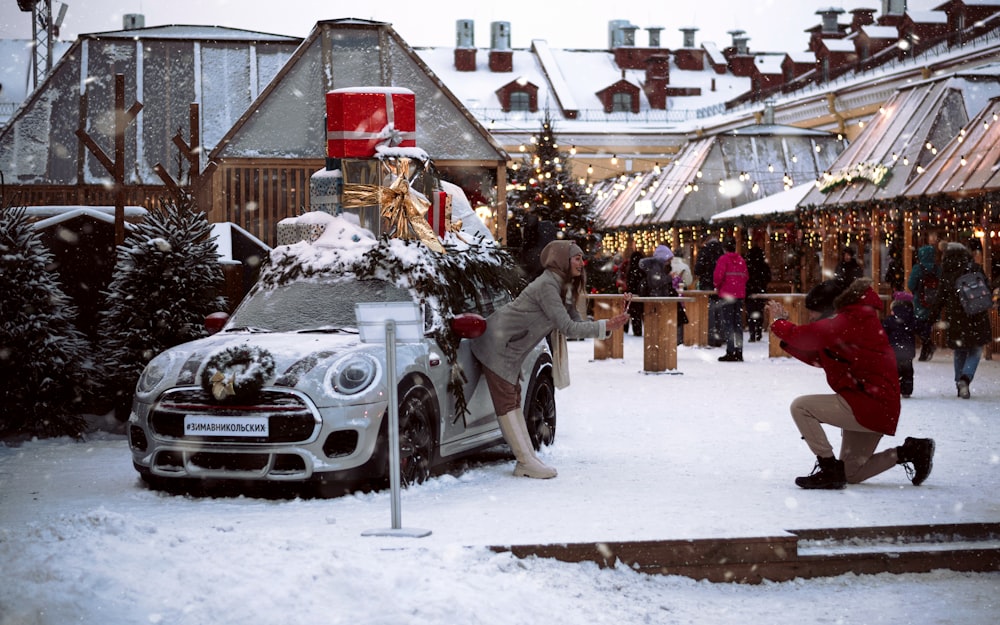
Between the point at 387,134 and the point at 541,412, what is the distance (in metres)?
→ 2.91

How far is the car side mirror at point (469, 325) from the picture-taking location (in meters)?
9.98

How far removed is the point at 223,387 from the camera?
894 centimetres

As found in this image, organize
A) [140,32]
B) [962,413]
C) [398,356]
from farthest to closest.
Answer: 1. [140,32]
2. [962,413]
3. [398,356]

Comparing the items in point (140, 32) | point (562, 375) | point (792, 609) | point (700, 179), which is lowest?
point (792, 609)

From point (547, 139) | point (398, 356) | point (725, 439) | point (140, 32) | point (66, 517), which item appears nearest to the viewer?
point (66, 517)

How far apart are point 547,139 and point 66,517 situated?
30.4m

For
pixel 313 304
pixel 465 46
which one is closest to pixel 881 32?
pixel 465 46

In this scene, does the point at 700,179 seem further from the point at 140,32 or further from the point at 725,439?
the point at 725,439

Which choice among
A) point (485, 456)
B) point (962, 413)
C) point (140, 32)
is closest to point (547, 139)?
point (140, 32)

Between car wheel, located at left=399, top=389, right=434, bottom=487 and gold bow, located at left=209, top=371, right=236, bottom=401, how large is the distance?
3.61 feet

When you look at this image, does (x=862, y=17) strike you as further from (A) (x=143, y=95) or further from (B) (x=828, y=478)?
(B) (x=828, y=478)

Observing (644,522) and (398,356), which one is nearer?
(644,522)

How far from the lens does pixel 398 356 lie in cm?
929

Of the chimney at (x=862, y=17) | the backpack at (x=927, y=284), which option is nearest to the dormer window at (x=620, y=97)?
the chimney at (x=862, y=17)
